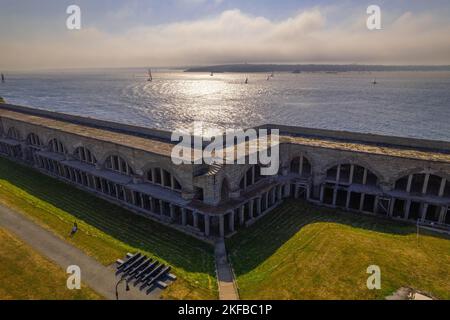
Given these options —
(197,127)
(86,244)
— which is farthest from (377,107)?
(86,244)

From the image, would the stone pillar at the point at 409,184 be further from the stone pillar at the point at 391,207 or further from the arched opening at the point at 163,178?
the arched opening at the point at 163,178

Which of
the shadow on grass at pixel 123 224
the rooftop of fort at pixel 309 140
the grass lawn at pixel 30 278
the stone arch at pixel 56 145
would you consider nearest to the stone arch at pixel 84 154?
the rooftop of fort at pixel 309 140

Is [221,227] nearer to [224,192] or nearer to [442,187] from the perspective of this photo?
[224,192]

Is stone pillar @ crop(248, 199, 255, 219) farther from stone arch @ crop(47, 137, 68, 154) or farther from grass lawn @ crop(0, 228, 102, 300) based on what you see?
stone arch @ crop(47, 137, 68, 154)

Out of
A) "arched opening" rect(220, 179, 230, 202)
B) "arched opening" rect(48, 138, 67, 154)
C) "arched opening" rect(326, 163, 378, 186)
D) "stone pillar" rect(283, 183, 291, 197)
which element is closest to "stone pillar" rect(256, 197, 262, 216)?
"arched opening" rect(220, 179, 230, 202)

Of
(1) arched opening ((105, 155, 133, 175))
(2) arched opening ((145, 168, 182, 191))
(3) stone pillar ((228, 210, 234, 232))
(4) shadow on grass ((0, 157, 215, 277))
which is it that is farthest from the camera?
(1) arched opening ((105, 155, 133, 175))

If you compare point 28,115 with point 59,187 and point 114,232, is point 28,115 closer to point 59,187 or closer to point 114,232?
point 59,187
